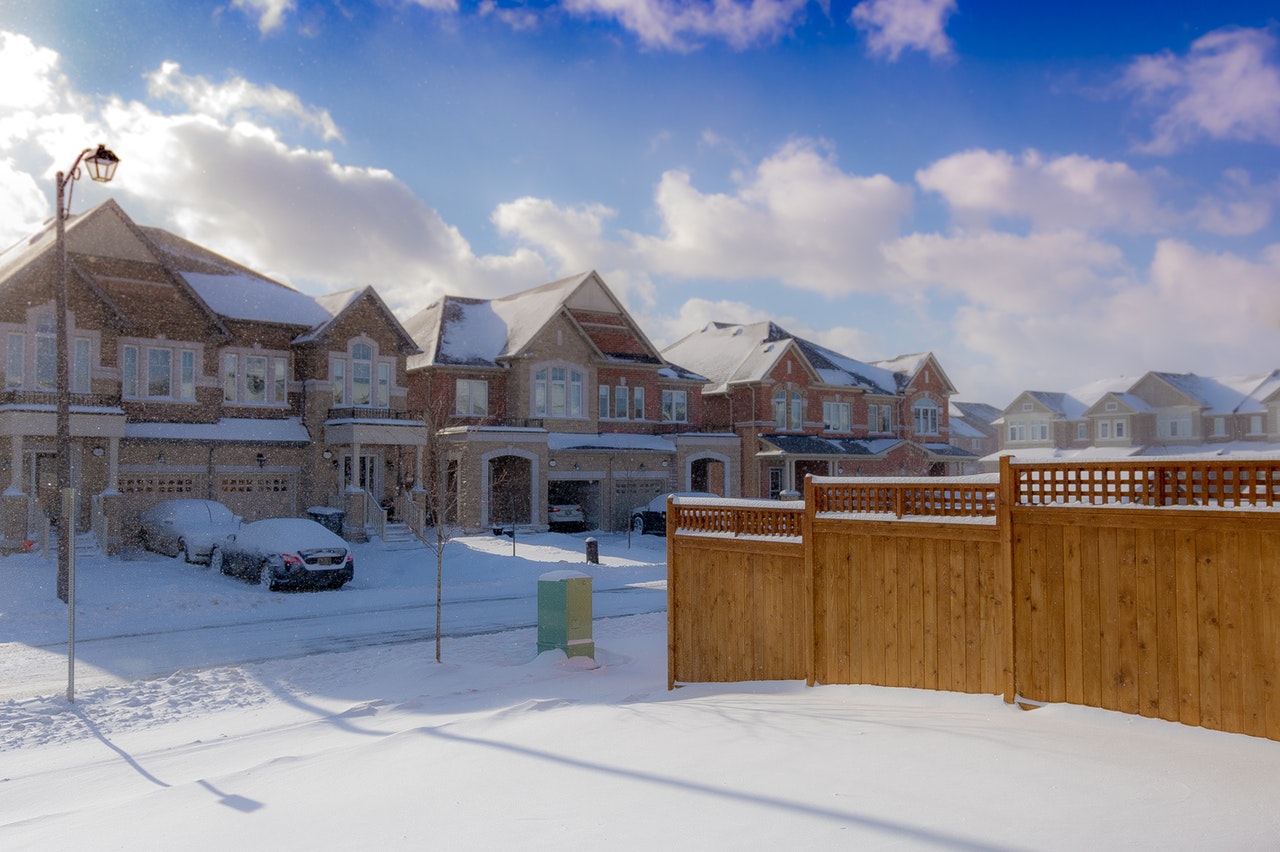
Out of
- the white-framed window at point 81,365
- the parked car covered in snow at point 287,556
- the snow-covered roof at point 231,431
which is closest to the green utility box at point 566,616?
the parked car covered in snow at point 287,556

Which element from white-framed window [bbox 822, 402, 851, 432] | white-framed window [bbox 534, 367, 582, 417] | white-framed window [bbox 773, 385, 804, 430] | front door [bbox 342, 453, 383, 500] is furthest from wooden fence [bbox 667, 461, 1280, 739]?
white-framed window [bbox 822, 402, 851, 432]

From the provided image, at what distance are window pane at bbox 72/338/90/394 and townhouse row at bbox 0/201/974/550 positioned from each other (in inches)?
1.4

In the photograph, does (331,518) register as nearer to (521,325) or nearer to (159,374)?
(159,374)

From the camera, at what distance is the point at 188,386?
94.9ft

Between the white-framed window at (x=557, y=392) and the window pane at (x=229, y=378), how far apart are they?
37.7ft

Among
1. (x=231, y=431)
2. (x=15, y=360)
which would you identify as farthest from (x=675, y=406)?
(x=15, y=360)

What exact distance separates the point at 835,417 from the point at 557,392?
18.0 meters

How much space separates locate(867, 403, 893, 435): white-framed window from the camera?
5153 cm

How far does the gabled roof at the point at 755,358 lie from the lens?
45.6 metres

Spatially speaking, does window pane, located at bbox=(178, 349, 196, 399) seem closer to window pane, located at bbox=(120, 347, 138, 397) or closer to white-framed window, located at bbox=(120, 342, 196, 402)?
white-framed window, located at bbox=(120, 342, 196, 402)

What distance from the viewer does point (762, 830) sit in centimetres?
561

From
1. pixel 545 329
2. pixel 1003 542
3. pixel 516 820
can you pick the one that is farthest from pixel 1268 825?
pixel 545 329

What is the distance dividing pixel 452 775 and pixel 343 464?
2504 cm

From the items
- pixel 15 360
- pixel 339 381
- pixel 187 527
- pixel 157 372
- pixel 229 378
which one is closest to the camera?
pixel 187 527
